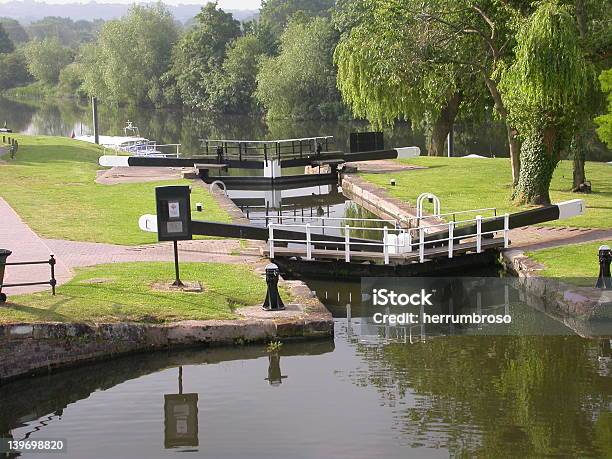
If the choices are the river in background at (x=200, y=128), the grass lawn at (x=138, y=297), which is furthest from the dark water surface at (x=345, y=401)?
the river in background at (x=200, y=128)

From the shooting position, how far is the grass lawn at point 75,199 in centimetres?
2517

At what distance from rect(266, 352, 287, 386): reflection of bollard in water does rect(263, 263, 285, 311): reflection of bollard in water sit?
1375 millimetres

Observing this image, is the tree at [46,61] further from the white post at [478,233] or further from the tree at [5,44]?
the white post at [478,233]

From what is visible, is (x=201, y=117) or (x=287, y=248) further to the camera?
(x=201, y=117)

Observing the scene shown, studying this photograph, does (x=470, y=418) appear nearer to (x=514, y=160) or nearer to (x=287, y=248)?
(x=287, y=248)

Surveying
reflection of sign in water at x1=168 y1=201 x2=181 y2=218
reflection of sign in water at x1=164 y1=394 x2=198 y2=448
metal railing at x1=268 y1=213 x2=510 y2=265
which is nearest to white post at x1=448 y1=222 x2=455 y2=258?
metal railing at x1=268 y1=213 x2=510 y2=265

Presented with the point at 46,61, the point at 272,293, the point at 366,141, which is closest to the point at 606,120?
the point at 272,293

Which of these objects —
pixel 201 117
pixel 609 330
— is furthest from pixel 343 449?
pixel 201 117

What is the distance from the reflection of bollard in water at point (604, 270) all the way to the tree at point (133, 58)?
A: 78.5 meters

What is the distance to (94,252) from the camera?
22.3 meters

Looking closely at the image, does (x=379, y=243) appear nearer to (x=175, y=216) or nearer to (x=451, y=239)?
(x=451, y=239)

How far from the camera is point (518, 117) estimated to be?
26672mm

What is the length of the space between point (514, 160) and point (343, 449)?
20.2 metres

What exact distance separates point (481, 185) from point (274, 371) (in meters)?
19.1
